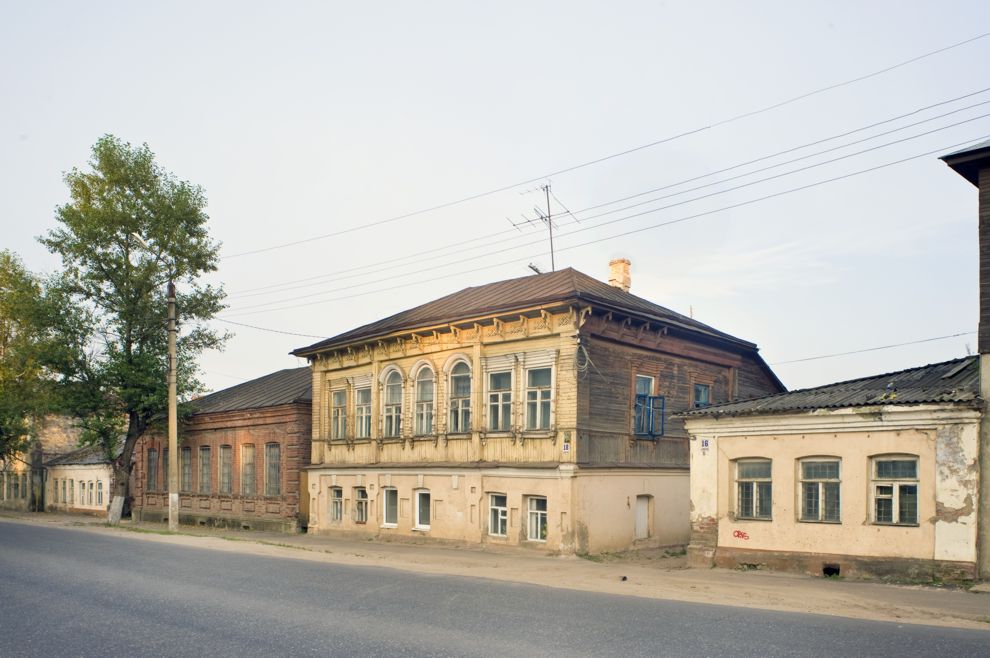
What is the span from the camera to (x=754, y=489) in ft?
63.6

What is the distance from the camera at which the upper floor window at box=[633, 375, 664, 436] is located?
26.0 metres

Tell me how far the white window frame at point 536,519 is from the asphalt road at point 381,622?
26.5ft

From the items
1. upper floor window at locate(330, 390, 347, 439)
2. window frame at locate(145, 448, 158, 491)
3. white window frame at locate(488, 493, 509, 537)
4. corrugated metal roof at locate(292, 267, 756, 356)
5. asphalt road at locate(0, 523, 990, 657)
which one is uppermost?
corrugated metal roof at locate(292, 267, 756, 356)

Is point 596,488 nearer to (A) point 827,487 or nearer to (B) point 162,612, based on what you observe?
(A) point 827,487

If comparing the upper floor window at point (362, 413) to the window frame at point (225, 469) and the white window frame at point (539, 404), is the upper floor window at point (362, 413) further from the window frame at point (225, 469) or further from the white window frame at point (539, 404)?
the window frame at point (225, 469)

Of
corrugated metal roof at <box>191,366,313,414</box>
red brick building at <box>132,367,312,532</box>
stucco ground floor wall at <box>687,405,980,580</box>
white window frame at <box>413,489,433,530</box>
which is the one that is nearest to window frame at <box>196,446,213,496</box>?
red brick building at <box>132,367,312,532</box>

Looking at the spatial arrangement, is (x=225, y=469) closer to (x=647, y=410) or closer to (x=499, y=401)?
(x=499, y=401)

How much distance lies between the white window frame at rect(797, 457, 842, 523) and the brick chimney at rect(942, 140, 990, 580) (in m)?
2.67

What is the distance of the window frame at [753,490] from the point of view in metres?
19.1

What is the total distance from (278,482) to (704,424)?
20367 millimetres

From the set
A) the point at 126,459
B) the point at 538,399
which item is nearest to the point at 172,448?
the point at 126,459

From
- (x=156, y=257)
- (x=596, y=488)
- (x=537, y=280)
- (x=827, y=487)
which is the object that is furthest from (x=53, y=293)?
(x=827, y=487)

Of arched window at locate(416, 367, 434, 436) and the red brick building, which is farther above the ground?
arched window at locate(416, 367, 434, 436)

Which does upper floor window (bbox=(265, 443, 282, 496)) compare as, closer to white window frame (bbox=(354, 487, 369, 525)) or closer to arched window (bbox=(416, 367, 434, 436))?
white window frame (bbox=(354, 487, 369, 525))
